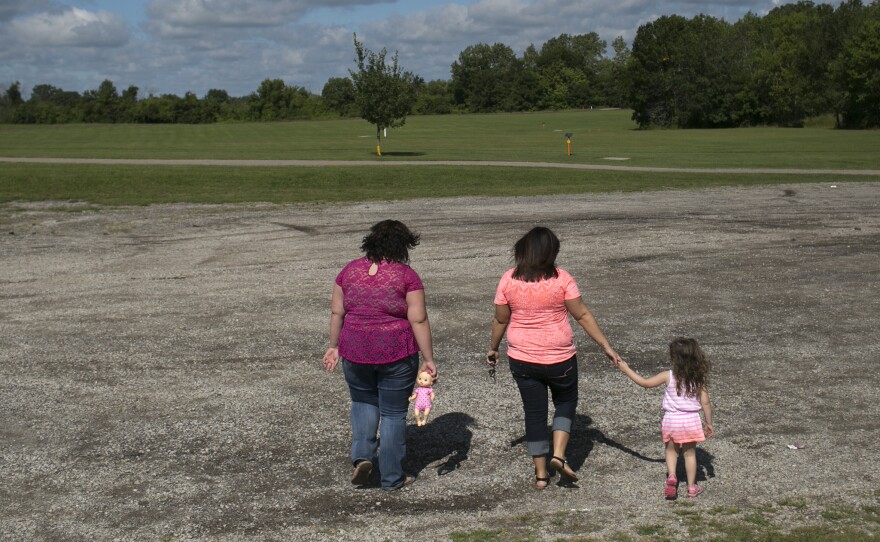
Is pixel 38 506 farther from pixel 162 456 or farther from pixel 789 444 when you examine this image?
pixel 789 444

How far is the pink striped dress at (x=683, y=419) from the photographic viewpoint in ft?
21.1

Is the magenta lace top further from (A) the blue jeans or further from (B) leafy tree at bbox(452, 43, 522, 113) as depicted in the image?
(B) leafy tree at bbox(452, 43, 522, 113)

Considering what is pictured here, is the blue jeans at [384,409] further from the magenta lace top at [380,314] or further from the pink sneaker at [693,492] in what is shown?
the pink sneaker at [693,492]

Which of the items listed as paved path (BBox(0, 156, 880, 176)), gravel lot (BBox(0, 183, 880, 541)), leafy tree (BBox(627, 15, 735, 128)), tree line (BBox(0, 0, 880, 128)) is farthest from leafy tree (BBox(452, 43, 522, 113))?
gravel lot (BBox(0, 183, 880, 541))

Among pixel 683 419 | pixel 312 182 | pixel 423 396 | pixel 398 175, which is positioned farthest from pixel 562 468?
pixel 398 175

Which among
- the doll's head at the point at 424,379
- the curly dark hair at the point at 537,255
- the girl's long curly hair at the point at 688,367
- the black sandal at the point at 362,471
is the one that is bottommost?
the black sandal at the point at 362,471

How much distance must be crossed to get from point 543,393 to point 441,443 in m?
1.27

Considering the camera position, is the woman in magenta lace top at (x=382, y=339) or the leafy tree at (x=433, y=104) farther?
the leafy tree at (x=433, y=104)

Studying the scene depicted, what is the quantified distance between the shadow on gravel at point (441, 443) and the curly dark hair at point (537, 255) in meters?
1.62

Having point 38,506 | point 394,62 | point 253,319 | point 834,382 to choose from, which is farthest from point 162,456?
point 394,62

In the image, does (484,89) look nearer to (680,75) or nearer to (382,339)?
(680,75)

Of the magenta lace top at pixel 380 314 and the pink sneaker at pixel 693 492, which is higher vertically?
the magenta lace top at pixel 380 314

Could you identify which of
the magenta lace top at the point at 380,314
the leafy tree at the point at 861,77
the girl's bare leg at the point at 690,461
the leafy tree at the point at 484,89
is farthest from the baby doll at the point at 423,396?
the leafy tree at the point at 484,89

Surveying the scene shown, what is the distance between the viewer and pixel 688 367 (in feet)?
20.7
